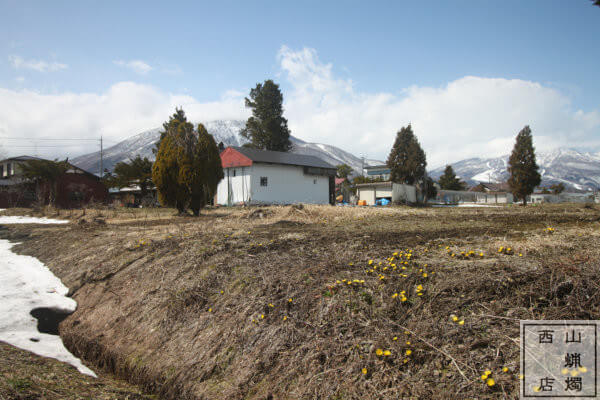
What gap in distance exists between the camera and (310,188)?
104ft

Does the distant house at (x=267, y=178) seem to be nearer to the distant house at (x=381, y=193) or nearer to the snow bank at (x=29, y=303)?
the distant house at (x=381, y=193)

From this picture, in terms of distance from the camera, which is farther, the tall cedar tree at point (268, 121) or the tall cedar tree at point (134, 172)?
the tall cedar tree at point (268, 121)

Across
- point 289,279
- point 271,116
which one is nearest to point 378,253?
point 289,279

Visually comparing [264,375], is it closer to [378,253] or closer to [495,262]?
[378,253]

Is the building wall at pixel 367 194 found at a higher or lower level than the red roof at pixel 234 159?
lower

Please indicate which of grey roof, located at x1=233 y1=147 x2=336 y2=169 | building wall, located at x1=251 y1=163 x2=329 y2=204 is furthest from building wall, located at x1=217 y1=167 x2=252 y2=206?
grey roof, located at x1=233 y1=147 x2=336 y2=169

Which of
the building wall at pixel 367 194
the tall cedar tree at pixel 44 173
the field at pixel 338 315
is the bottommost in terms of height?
the field at pixel 338 315

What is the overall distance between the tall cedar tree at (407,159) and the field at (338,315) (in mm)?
34373

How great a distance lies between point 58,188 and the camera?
2925 centimetres

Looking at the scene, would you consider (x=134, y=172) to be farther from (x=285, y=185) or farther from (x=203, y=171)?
(x=203, y=171)

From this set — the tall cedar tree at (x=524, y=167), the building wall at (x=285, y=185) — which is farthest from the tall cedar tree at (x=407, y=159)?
the building wall at (x=285, y=185)

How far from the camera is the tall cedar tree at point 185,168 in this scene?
44.3 ft

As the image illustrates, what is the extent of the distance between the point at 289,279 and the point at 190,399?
4.67 ft

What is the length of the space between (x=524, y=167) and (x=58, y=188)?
1776 inches
